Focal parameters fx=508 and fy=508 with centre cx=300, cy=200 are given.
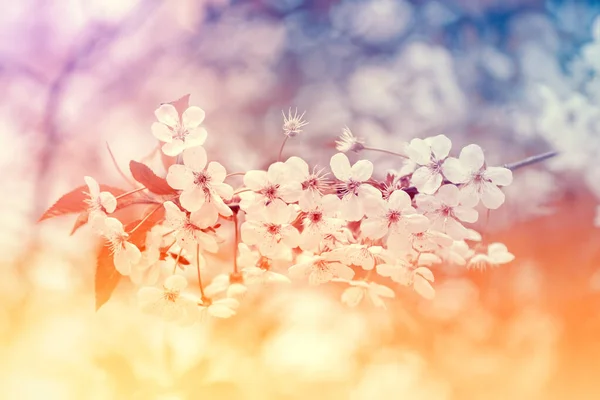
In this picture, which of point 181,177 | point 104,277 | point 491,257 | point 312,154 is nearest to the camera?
point 181,177

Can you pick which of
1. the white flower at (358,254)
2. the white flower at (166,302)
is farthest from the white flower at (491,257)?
the white flower at (166,302)

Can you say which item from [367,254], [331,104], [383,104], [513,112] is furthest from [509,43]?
[367,254]

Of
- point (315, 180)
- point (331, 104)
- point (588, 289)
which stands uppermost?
point (331, 104)

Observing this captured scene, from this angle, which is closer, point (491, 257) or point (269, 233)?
point (269, 233)

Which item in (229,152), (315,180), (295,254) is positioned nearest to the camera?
(315,180)

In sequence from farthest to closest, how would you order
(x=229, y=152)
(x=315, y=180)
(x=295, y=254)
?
(x=229, y=152) → (x=295, y=254) → (x=315, y=180)

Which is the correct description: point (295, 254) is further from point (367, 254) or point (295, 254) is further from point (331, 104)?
point (331, 104)

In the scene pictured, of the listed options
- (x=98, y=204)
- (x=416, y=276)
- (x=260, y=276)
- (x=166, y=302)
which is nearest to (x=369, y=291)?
(x=416, y=276)

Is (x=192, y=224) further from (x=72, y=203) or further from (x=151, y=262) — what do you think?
(x=72, y=203)
